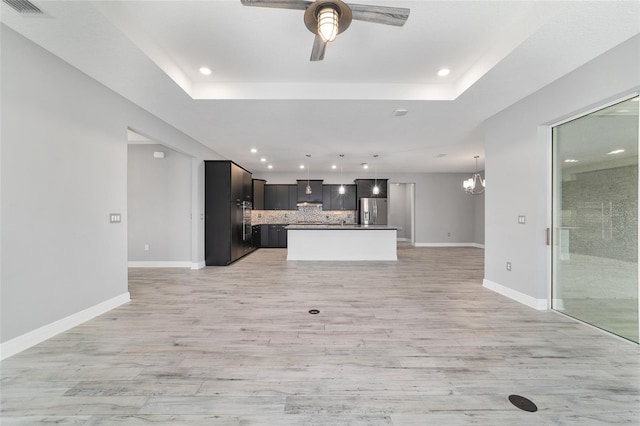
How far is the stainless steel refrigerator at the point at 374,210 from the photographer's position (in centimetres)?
873

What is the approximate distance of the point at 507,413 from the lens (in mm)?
1547

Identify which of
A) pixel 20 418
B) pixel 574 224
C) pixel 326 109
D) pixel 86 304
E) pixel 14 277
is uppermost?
pixel 326 109

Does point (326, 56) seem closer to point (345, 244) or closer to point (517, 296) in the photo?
point (517, 296)

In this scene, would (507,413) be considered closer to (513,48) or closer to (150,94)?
(513,48)

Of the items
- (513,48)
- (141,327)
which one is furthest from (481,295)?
(141,327)

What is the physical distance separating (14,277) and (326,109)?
3.74 meters

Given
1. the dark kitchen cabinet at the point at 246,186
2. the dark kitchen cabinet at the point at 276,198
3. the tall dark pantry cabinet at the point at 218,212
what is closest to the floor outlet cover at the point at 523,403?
the tall dark pantry cabinet at the point at 218,212

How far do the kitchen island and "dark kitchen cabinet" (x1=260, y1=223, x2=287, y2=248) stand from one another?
220 centimetres

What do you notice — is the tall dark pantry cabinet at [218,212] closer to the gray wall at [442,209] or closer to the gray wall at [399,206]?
the gray wall at [442,209]

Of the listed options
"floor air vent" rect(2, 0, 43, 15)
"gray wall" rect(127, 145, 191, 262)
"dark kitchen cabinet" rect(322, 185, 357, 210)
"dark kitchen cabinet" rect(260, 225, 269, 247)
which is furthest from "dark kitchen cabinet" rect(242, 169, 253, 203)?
"floor air vent" rect(2, 0, 43, 15)

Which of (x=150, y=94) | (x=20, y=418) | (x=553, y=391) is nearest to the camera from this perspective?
(x=20, y=418)

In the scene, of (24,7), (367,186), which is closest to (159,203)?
(24,7)

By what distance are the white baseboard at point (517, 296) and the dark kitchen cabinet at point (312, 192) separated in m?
5.90

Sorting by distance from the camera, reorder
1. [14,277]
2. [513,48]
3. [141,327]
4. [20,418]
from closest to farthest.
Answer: [20,418]
[14,277]
[513,48]
[141,327]
